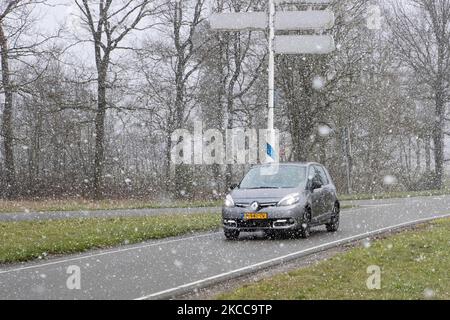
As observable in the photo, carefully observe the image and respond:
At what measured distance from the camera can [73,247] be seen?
13.7m

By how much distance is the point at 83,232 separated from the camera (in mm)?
15852

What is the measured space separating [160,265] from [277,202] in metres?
4.13

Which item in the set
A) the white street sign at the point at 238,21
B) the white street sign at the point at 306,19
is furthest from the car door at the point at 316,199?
the white street sign at the point at 238,21

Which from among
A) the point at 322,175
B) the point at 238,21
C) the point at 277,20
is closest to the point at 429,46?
the point at 277,20

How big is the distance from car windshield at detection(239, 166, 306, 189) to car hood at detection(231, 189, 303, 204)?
0.29 metres

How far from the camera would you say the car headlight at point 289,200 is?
1440 centimetres

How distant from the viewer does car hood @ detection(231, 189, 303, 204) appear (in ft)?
47.4

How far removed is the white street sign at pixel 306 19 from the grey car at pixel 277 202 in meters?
4.36

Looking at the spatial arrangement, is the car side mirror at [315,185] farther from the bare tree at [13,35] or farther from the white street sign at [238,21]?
the bare tree at [13,35]

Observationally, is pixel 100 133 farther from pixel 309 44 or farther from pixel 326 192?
pixel 326 192

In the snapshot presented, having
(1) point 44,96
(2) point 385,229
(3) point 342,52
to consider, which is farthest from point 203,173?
(2) point 385,229

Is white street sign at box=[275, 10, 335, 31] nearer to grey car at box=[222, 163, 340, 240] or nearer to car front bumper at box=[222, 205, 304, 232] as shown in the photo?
grey car at box=[222, 163, 340, 240]
